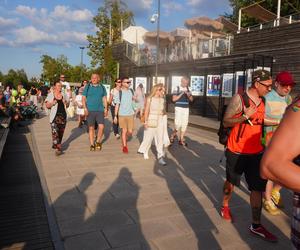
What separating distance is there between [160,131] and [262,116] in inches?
144

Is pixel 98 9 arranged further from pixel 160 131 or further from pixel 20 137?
pixel 160 131

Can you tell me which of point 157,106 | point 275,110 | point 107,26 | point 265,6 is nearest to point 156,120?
point 157,106

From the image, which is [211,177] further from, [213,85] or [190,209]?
[213,85]

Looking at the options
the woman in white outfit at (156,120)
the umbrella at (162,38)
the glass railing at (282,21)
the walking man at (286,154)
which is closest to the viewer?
the walking man at (286,154)

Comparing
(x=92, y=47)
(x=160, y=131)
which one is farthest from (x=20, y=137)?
(x=92, y=47)

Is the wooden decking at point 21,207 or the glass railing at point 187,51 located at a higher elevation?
the glass railing at point 187,51

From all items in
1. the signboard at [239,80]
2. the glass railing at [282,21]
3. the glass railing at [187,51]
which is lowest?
the signboard at [239,80]

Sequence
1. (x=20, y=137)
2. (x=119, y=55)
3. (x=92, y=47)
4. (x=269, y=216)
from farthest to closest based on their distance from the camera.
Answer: (x=92, y=47), (x=119, y=55), (x=20, y=137), (x=269, y=216)

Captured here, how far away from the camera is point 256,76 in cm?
420

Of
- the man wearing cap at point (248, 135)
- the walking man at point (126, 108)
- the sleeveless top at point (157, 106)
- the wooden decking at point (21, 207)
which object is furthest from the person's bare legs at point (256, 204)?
the walking man at point (126, 108)

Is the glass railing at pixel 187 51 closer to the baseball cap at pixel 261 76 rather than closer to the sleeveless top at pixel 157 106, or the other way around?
the sleeveless top at pixel 157 106

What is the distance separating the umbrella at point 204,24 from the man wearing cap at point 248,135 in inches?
884

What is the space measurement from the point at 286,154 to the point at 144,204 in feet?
12.5

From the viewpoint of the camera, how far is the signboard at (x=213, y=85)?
63.6 ft
